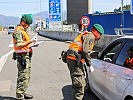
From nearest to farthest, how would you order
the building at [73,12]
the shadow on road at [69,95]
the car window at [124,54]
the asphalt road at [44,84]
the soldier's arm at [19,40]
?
1. the car window at [124,54]
2. the soldier's arm at [19,40]
3. the shadow on road at [69,95]
4. the asphalt road at [44,84]
5. the building at [73,12]

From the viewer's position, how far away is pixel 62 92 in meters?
8.90

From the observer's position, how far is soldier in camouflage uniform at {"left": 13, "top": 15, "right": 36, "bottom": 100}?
7.55 m

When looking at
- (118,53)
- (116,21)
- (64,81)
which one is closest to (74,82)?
(118,53)

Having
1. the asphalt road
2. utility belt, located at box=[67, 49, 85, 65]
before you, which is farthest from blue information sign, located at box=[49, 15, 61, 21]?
utility belt, located at box=[67, 49, 85, 65]

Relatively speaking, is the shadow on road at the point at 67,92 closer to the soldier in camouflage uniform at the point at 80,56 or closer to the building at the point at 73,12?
the soldier in camouflage uniform at the point at 80,56

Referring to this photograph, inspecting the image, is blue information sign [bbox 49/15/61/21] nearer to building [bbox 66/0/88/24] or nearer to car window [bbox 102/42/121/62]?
building [bbox 66/0/88/24]

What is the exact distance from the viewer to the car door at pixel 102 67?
661cm

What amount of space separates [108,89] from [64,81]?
4.34 m

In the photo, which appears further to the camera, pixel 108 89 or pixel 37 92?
pixel 37 92

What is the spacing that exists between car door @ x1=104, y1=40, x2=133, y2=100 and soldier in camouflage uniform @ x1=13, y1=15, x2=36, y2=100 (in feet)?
6.57

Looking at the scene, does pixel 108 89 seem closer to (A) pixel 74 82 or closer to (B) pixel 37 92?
(A) pixel 74 82

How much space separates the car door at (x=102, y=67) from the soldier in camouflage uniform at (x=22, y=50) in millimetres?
1381

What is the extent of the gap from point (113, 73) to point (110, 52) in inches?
40.7

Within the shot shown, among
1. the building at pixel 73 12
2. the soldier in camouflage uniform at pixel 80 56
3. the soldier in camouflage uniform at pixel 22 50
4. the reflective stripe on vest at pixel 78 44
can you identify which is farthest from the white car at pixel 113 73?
the building at pixel 73 12
